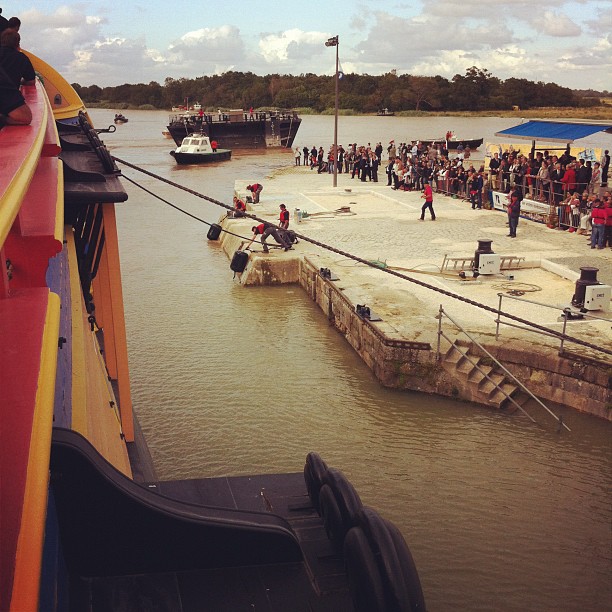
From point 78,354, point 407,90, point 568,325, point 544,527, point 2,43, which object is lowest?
point 544,527

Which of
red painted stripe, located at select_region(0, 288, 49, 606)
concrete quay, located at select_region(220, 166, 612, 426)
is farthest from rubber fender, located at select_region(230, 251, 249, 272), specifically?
red painted stripe, located at select_region(0, 288, 49, 606)

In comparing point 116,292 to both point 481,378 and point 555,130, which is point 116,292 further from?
point 555,130

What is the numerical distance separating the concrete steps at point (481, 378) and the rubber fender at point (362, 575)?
289 inches

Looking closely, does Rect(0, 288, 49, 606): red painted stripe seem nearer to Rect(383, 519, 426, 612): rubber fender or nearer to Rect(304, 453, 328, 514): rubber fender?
Rect(383, 519, 426, 612): rubber fender

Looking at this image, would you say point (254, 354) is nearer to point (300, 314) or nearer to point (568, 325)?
point (300, 314)

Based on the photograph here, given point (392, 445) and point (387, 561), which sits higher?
point (387, 561)

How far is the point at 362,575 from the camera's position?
4215mm

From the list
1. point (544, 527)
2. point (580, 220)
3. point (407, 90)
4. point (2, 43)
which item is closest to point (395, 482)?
point (544, 527)

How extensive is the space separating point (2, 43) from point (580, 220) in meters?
17.8

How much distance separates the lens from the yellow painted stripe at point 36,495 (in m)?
1.55

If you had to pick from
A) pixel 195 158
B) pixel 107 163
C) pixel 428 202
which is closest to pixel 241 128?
pixel 195 158

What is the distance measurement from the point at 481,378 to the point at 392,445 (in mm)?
1921

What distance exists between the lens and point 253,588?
441 centimetres

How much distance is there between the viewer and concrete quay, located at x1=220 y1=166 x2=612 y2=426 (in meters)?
11.3
